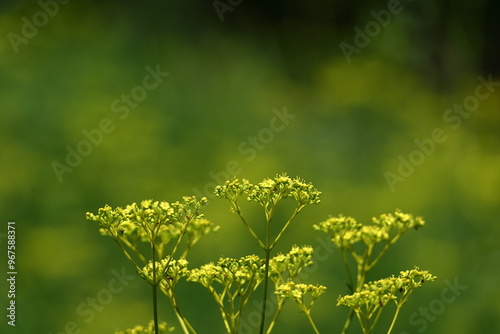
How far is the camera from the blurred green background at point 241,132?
2516 mm

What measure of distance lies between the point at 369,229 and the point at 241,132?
6.64ft

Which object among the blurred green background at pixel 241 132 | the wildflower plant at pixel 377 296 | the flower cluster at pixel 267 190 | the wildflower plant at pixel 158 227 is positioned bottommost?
the wildflower plant at pixel 377 296

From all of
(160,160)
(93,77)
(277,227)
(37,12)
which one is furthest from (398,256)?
(37,12)

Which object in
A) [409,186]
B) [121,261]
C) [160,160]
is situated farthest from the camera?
[409,186]

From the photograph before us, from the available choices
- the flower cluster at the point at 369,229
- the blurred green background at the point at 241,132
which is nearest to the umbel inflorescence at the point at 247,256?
the flower cluster at the point at 369,229

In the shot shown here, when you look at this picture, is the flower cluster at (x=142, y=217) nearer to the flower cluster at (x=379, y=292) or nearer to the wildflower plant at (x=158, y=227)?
the wildflower plant at (x=158, y=227)

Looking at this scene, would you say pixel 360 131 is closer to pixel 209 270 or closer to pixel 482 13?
pixel 482 13

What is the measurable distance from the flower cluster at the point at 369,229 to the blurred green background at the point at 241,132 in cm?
153

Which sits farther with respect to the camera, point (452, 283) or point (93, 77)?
point (93, 77)

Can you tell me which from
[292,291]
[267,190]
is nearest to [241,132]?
[267,190]

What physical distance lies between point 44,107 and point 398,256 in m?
1.61

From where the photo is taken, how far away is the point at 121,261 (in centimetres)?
250

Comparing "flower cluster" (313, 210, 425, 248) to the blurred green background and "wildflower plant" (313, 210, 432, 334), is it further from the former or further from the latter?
the blurred green background

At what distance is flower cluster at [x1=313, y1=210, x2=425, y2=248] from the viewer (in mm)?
802
